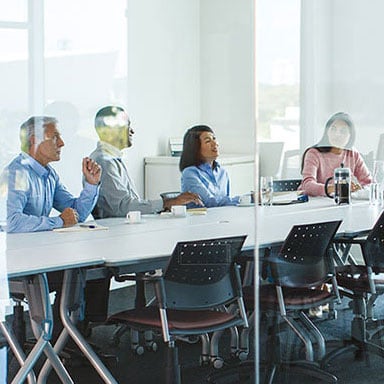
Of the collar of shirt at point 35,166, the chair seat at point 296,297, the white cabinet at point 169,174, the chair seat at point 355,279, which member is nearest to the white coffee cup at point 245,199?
the white cabinet at point 169,174

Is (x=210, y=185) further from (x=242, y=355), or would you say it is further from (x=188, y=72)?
(x=242, y=355)

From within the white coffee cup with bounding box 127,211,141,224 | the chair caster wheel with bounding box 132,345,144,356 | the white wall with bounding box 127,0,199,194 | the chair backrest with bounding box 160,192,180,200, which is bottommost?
the chair caster wheel with bounding box 132,345,144,356

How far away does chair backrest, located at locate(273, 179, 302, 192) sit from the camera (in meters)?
4.59

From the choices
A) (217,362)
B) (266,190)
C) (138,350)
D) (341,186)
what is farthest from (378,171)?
(138,350)

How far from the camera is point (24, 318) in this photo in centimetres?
384

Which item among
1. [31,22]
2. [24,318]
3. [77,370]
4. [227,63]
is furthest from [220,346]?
[31,22]

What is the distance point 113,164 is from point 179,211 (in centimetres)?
41

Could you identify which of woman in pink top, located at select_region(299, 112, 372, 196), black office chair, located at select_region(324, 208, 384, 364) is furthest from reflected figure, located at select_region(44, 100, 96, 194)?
black office chair, located at select_region(324, 208, 384, 364)

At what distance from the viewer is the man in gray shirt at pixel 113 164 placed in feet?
13.1

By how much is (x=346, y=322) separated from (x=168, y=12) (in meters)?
1.83

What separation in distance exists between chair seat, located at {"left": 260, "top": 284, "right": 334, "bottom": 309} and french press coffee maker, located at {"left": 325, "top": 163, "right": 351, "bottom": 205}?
475 mm

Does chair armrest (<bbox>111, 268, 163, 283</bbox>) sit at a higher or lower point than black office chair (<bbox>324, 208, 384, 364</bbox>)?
higher

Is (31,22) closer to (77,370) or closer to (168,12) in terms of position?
(168,12)

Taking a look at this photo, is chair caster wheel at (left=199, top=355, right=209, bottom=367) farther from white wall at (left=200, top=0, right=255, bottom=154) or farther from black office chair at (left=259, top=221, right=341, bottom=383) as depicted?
white wall at (left=200, top=0, right=255, bottom=154)
